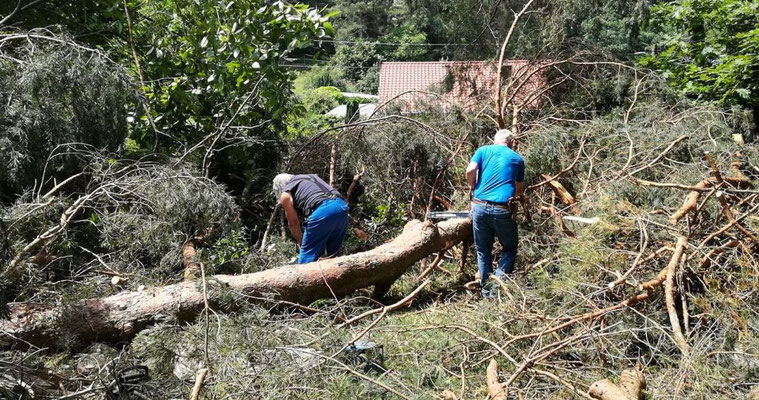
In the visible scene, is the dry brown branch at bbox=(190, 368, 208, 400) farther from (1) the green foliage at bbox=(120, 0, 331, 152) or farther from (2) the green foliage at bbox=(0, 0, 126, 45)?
(2) the green foliage at bbox=(0, 0, 126, 45)

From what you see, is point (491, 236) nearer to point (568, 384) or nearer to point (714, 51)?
point (568, 384)

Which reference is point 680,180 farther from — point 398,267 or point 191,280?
point 191,280

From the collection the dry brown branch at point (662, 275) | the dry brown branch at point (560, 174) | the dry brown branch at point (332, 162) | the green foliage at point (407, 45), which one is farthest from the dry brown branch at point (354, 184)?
the green foliage at point (407, 45)

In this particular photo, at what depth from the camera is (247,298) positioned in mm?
3904

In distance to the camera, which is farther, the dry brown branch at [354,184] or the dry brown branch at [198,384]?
the dry brown branch at [354,184]

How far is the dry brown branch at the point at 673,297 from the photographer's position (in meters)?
3.05

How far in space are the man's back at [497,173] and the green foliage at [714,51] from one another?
305cm

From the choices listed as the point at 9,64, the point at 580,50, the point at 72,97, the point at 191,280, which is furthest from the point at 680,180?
the point at 9,64

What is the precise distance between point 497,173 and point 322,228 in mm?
1351

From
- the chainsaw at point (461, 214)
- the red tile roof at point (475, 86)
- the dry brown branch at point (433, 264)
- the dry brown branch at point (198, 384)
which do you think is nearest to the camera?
the dry brown branch at point (198, 384)

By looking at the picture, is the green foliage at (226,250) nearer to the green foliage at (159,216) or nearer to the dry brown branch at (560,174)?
the green foliage at (159,216)

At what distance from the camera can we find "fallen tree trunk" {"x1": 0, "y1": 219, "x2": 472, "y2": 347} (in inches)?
138

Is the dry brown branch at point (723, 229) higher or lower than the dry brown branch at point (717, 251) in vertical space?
higher

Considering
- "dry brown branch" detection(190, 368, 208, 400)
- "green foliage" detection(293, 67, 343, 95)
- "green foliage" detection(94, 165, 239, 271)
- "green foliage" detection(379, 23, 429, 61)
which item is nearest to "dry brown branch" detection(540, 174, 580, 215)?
"green foliage" detection(94, 165, 239, 271)
